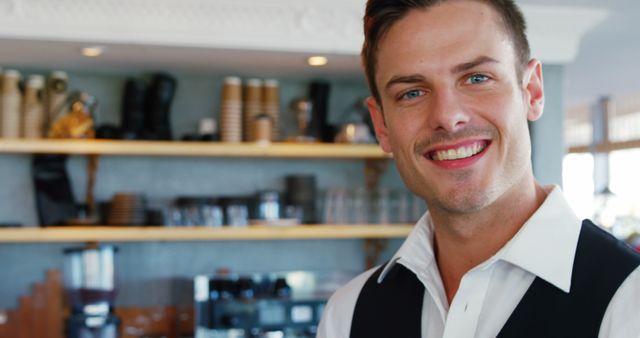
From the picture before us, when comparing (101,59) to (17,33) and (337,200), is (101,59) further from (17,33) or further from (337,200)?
(337,200)

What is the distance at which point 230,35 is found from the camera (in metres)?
3.72

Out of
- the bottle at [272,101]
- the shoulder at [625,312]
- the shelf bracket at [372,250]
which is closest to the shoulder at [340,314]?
the shoulder at [625,312]

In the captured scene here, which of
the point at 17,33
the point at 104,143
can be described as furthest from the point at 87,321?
the point at 17,33

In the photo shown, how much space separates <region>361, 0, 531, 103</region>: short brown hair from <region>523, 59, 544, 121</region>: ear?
0.08 ft

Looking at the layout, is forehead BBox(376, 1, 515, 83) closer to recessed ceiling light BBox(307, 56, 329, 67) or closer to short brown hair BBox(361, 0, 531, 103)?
short brown hair BBox(361, 0, 531, 103)

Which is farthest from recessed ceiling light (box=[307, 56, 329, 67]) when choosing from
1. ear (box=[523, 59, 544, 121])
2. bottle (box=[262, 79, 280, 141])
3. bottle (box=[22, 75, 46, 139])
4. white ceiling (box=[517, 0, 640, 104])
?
ear (box=[523, 59, 544, 121])

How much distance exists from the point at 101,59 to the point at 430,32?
3077 mm

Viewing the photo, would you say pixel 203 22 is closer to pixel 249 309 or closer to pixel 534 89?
pixel 249 309

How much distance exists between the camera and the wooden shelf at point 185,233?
12.8 ft

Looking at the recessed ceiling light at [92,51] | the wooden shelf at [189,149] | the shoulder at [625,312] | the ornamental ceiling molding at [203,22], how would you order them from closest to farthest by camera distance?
1. the shoulder at [625,312]
2. the ornamental ceiling molding at [203,22]
3. the recessed ceiling light at [92,51]
4. the wooden shelf at [189,149]

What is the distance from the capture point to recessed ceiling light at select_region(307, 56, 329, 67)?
400cm

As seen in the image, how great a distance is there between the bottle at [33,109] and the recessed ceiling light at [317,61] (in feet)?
4.51

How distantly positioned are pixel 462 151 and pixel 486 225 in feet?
0.46

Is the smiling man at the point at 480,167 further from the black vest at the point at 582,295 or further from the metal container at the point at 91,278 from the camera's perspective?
the metal container at the point at 91,278
